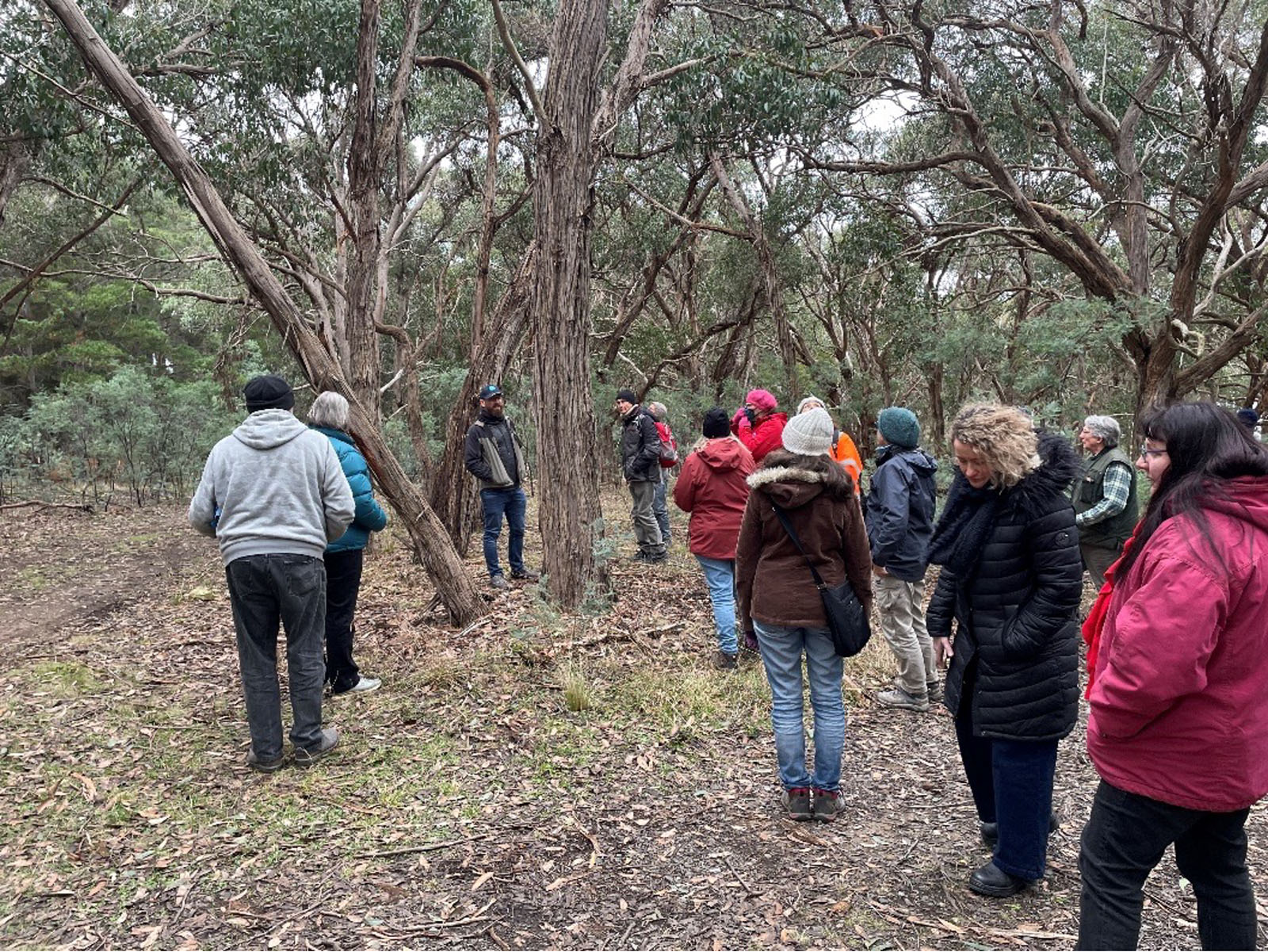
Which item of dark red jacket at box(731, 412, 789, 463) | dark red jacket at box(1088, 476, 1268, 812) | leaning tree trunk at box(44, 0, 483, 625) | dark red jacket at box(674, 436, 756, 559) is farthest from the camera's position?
dark red jacket at box(731, 412, 789, 463)

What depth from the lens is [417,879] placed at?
336cm

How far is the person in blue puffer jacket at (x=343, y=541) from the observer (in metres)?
4.98

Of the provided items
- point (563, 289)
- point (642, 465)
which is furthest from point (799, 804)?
point (642, 465)

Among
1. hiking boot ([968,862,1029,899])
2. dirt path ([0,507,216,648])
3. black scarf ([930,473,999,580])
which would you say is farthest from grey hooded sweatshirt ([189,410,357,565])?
dirt path ([0,507,216,648])

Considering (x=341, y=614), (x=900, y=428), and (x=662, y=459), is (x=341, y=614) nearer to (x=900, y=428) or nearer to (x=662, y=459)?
(x=900, y=428)

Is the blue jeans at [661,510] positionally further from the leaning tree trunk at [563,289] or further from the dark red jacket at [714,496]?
the dark red jacket at [714,496]

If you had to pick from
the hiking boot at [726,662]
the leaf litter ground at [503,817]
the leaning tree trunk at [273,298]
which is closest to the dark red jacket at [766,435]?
the hiking boot at [726,662]

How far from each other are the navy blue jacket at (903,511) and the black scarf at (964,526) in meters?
1.84

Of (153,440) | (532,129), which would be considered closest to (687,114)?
(532,129)

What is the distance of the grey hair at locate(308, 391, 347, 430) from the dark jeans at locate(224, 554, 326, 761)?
107cm

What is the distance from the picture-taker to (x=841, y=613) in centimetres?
369

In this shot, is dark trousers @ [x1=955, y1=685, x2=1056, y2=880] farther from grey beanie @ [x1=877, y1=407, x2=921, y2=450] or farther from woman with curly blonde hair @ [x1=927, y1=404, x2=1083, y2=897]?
grey beanie @ [x1=877, y1=407, x2=921, y2=450]

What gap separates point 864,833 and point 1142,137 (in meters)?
13.5

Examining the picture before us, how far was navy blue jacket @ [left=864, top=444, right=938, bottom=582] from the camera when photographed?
5121 mm
